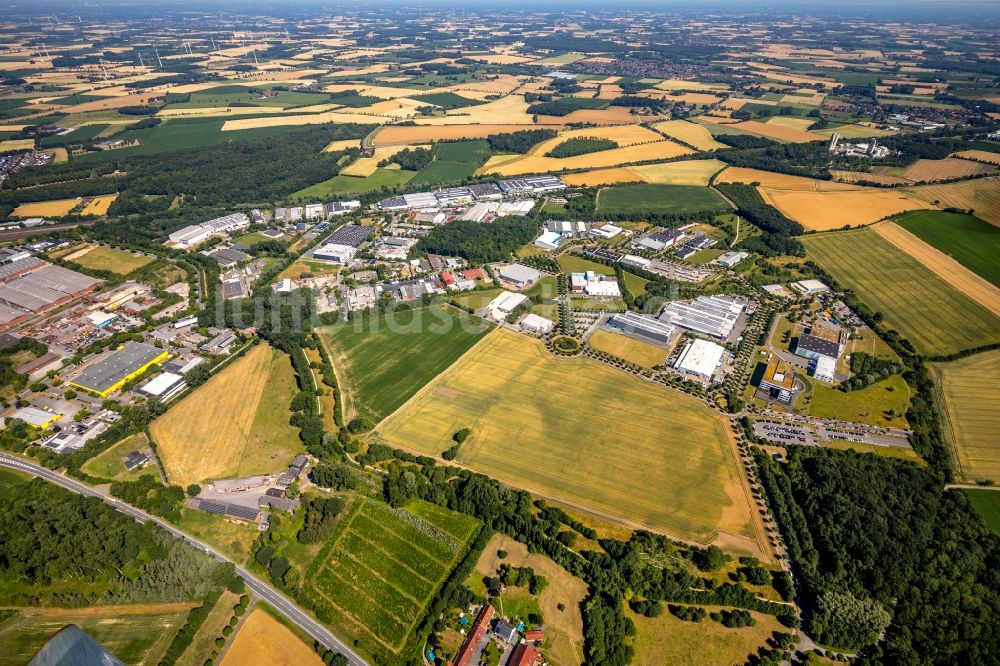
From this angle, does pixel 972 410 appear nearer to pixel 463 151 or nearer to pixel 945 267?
pixel 945 267

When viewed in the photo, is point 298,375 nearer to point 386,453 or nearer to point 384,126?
point 386,453

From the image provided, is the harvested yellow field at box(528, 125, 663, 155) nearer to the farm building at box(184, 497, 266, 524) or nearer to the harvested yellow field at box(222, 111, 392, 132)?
the harvested yellow field at box(222, 111, 392, 132)

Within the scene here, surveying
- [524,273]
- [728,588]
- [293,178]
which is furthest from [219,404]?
[293,178]

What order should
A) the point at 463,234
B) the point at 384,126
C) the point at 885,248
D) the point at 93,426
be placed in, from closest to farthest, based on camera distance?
the point at 93,426 < the point at 885,248 < the point at 463,234 < the point at 384,126

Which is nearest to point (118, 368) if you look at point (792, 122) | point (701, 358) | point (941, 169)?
point (701, 358)

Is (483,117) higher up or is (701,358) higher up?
(483,117)

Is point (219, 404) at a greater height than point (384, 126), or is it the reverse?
point (384, 126)

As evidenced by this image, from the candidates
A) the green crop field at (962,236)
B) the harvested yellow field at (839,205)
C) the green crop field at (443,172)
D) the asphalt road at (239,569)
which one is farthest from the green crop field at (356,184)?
the green crop field at (962,236)

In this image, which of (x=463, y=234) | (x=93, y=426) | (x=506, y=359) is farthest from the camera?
(x=463, y=234)
